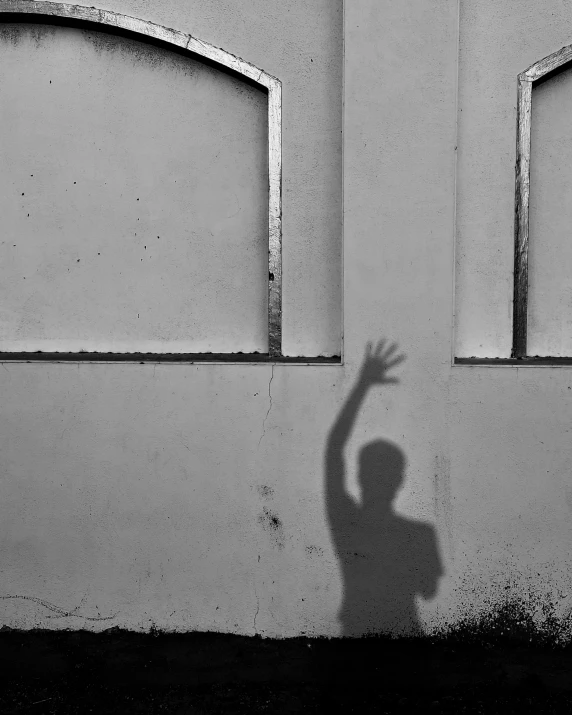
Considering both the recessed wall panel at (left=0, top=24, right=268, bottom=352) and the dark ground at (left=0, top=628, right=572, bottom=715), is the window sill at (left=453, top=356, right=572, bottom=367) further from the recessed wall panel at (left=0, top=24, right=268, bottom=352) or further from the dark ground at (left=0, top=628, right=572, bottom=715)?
the dark ground at (left=0, top=628, right=572, bottom=715)

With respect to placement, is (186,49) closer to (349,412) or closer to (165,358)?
(165,358)

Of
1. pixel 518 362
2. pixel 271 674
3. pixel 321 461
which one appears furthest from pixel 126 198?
pixel 271 674

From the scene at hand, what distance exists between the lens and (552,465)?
3312 mm

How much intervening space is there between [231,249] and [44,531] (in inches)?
71.0

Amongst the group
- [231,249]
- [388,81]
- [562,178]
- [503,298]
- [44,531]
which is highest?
[388,81]

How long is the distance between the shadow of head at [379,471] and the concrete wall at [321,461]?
0.01m

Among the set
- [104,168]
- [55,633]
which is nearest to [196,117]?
[104,168]

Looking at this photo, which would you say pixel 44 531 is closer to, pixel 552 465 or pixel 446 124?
pixel 552 465

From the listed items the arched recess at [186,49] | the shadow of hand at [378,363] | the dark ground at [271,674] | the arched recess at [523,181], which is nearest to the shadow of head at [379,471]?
the shadow of hand at [378,363]

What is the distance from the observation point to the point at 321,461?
10.8ft

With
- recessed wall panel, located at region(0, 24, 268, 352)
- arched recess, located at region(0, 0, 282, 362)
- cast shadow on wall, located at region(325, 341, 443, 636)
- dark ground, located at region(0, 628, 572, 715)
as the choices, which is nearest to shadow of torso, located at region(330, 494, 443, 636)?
cast shadow on wall, located at region(325, 341, 443, 636)

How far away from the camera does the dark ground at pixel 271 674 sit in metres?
2.94

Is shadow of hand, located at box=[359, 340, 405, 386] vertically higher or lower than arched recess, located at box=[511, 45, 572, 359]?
lower

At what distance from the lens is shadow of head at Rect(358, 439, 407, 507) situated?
3285 millimetres
